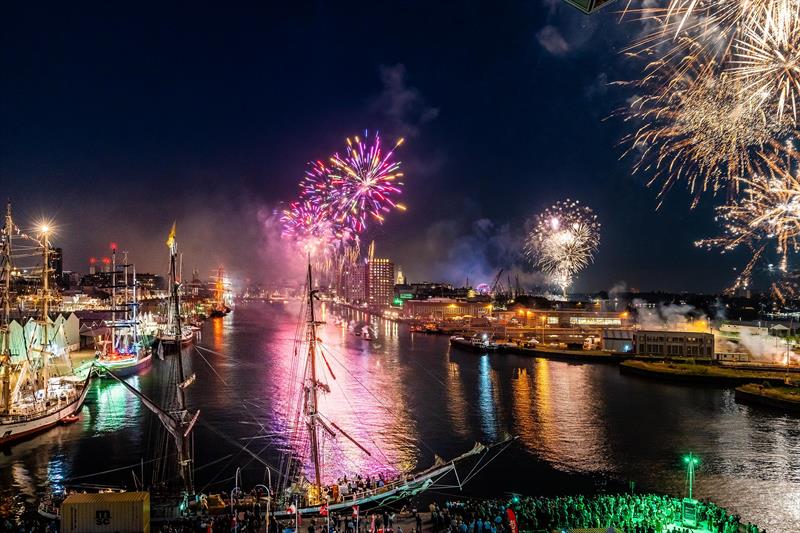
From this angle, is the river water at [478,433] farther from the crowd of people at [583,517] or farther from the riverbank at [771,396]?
the crowd of people at [583,517]

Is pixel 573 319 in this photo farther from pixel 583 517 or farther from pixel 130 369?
pixel 583 517

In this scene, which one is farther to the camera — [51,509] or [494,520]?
[51,509]

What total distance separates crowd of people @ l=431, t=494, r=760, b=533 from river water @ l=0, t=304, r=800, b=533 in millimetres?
5183

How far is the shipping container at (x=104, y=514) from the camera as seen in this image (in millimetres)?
11664

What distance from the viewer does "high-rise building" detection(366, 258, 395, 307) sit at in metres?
158

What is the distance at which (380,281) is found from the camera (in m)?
164

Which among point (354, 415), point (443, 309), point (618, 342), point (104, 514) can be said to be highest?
point (104, 514)

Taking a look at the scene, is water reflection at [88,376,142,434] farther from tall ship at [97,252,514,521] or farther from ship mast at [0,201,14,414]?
tall ship at [97,252,514,521]

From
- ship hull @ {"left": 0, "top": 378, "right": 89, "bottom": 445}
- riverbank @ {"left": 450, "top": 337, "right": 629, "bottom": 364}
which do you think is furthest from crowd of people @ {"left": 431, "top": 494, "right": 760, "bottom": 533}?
riverbank @ {"left": 450, "top": 337, "right": 629, "bottom": 364}

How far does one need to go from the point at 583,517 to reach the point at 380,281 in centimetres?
15046

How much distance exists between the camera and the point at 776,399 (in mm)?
34625

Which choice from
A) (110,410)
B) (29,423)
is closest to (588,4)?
(29,423)

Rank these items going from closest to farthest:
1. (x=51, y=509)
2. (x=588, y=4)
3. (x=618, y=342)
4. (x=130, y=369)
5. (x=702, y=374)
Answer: (x=588, y=4), (x=51, y=509), (x=702, y=374), (x=130, y=369), (x=618, y=342)

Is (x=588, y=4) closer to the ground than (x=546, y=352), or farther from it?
farther from it
